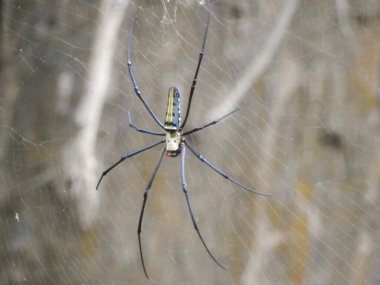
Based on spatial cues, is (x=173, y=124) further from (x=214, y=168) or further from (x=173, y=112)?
(x=214, y=168)

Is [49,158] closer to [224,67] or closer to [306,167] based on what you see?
[224,67]

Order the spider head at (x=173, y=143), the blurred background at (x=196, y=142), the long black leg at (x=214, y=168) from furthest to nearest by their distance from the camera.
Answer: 1. the spider head at (x=173, y=143)
2. the long black leg at (x=214, y=168)
3. the blurred background at (x=196, y=142)

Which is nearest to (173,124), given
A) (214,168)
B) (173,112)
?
(173,112)

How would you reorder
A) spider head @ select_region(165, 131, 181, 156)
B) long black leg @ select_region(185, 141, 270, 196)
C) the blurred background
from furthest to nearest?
spider head @ select_region(165, 131, 181, 156) < long black leg @ select_region(185, 141, 270, 196) < the blurred background

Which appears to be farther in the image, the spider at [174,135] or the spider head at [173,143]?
the spider head at [173,143]

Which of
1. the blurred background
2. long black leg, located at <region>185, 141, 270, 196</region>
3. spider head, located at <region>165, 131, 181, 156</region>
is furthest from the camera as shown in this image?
spider head, located at <region>165, 131, 181, 156</region>

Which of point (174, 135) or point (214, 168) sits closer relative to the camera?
point (214, 168)
